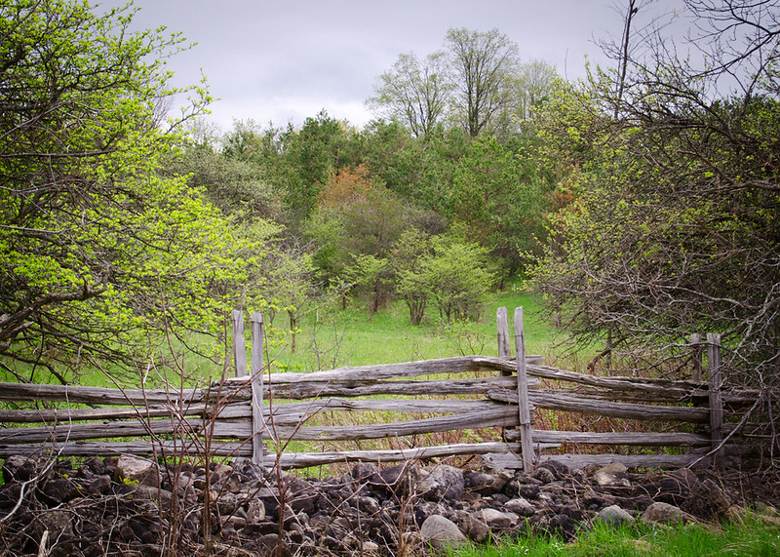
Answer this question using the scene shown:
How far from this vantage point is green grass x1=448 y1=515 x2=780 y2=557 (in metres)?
3.16

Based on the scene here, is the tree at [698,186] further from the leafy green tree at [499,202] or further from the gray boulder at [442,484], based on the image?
the leafy green tree at [499,202]

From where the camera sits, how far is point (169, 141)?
6812 mm

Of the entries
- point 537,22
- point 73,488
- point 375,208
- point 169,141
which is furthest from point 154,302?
point 375,208

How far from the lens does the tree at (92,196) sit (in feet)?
19.0

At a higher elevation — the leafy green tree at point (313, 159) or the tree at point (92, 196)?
the leafy green tree at point (313, 159)

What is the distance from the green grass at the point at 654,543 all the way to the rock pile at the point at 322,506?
20 centimetres

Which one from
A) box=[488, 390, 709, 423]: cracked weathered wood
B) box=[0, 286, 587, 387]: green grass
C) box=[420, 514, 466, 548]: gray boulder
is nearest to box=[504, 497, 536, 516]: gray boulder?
box=[420, 514, 466, 548]: gray boulder

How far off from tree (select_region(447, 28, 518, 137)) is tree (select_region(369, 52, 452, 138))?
79 cm

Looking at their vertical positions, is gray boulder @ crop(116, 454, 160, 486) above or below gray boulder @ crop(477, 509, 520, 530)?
above

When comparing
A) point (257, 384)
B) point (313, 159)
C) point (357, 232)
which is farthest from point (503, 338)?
point (313, 159)

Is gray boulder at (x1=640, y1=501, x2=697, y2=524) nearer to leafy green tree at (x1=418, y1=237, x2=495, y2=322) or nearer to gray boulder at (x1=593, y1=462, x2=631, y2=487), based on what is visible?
gray boulder at (x1=593, y1=462, x2=631, y2=487)

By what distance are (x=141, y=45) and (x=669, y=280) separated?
5908 millimetres

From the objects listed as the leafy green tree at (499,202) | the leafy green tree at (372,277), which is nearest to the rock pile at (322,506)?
the leafy green tree at (372,277)

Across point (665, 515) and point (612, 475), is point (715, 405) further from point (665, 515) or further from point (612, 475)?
point (665, 515)
